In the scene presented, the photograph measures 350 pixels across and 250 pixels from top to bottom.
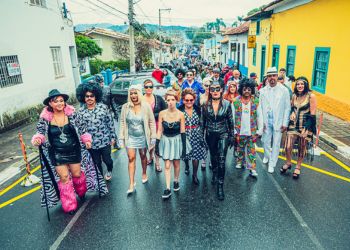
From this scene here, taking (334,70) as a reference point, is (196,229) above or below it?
below

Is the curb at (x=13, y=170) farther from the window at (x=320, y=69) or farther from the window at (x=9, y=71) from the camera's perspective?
the window at (x=320, y=69)

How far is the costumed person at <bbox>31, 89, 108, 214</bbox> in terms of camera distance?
3930 millimetres

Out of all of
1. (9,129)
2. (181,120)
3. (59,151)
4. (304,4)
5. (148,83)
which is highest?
(304,4)

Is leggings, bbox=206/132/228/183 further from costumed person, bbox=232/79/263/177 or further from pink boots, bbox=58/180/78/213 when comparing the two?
pink boots, bbox=58/180/78/213

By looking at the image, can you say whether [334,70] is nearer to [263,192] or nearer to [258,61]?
[263,192]

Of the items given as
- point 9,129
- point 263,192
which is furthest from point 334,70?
point 9,129

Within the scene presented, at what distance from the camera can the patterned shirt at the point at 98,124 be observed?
15.1 ft

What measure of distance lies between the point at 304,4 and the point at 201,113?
10.2 m

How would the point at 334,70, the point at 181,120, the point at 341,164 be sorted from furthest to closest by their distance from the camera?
1. the point at 334,70
2. the point at 341,164
3. the point at 181,120

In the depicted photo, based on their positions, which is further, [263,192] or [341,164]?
[341,164]

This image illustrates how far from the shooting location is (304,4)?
38.4 ft

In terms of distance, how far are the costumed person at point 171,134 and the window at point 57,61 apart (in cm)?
1120

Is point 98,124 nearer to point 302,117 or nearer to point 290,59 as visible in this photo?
point 302,117

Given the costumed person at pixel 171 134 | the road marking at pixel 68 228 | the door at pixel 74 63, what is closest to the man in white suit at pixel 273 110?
the costumed person at pixel 171 134
